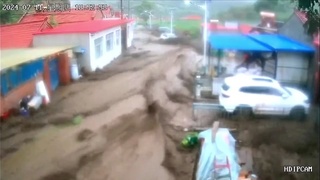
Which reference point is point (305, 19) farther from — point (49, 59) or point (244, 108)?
point (49, 59)

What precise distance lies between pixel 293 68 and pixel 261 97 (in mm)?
276

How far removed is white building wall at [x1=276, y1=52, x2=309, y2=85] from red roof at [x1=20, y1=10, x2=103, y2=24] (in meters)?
1.21

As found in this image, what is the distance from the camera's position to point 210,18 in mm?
2355

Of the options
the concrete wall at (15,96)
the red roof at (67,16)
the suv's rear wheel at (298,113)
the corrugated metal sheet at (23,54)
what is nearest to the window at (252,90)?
the suv's rear wheel at (298,113)

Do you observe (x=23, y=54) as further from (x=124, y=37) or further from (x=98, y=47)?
(x=124, y=37)

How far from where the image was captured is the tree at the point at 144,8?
2424 mm

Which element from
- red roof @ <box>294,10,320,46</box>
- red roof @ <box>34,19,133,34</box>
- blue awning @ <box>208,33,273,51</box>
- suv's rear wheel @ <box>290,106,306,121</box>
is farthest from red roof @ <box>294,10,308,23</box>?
red roof @ <box>34,19,133,34</box>

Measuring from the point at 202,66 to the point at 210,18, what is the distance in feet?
1.09

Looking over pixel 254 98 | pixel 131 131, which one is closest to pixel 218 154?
pixel 254 98

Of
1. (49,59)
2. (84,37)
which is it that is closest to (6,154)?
(49,59)

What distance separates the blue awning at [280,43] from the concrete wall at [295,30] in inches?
1.0

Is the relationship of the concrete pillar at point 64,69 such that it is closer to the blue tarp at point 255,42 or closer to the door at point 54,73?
the door at point 54,73

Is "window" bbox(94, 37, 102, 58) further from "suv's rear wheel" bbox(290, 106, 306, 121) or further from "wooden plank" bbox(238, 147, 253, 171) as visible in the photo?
"suv's rear wheel" bbox(290, 106, 306, 121)

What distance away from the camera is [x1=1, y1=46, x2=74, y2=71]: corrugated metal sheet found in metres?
2.17
